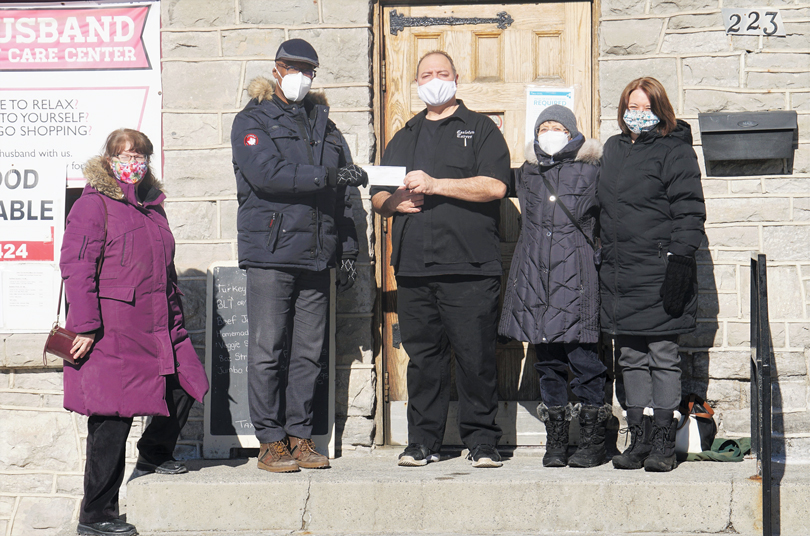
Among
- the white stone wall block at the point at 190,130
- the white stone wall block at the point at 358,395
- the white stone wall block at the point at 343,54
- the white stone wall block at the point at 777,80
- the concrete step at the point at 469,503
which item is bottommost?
the concrete step at the point at 469,503

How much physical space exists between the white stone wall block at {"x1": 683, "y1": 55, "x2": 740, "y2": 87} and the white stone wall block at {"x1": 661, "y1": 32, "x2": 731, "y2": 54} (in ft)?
0.18

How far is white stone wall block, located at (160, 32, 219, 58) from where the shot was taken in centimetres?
528

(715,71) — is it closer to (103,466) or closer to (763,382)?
(763,382)

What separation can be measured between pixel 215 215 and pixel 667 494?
10.1 ft

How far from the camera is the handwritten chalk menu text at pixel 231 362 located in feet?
16.6

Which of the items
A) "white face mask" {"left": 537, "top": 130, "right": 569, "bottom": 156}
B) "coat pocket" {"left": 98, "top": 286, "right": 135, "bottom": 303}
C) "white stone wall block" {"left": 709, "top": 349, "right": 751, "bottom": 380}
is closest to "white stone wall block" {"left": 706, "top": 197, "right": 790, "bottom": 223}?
"white stone wall block" {"left": 709, "top": 349, "right": 751, "bottom": 380}

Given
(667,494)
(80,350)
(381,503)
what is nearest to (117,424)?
(80,350)

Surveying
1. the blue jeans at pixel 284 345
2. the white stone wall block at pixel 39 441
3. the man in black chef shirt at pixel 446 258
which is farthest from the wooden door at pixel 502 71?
the white stone wall block at pixel 39 441

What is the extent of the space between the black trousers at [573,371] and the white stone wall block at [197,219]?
85.5 inches

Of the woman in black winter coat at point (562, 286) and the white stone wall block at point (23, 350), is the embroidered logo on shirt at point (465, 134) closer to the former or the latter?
the woman in black winter coat at point (562, 286)

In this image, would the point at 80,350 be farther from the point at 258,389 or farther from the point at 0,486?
the point at 0,486

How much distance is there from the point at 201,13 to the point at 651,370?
135 inches

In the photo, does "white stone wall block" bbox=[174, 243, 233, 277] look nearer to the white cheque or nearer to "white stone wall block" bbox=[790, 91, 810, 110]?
the white cheque

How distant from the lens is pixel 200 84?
5285mm
